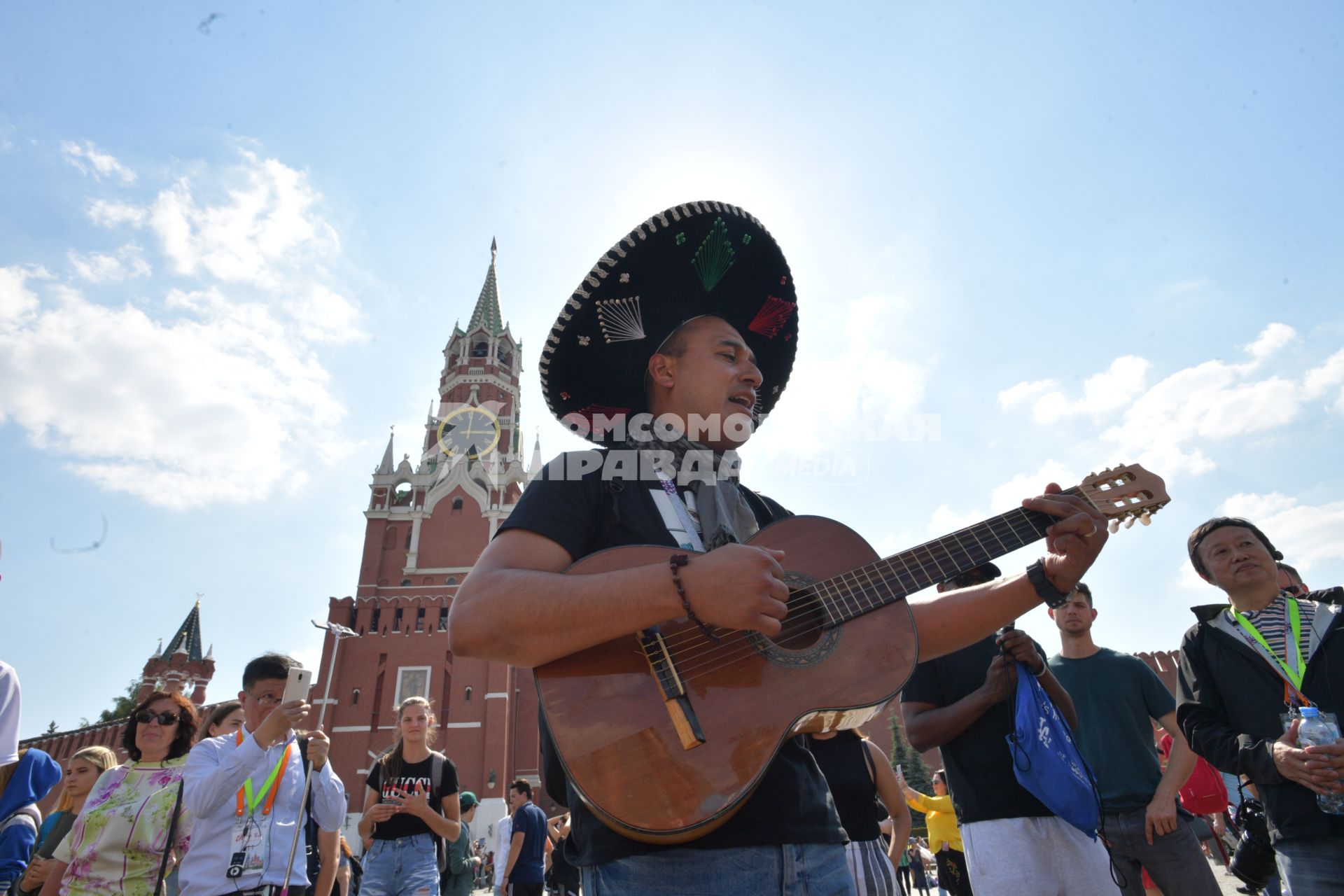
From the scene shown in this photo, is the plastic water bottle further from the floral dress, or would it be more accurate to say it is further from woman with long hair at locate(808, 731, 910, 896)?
the floral dress

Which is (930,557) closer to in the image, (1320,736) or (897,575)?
(897,575)

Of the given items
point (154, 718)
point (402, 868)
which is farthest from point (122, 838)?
point (402, 868)

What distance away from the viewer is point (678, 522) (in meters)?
2.00

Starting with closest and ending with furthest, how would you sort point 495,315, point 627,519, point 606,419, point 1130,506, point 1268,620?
point 627,519 → point 1130,506 → point 606,419 → point 1268,620 → point 495,315

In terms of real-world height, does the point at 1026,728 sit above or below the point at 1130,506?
below

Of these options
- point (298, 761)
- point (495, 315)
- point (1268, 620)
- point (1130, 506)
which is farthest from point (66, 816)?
point (495, 315)

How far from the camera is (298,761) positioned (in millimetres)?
4148

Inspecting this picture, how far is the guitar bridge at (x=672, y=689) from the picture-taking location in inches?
59.3

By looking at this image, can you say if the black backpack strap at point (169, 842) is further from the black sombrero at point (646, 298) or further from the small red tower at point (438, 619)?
the small red tower at point (438, 619)

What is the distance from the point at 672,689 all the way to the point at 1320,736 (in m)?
2.93

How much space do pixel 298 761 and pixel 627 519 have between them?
338 centimetres

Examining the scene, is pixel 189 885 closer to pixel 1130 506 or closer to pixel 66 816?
pixel 66 816

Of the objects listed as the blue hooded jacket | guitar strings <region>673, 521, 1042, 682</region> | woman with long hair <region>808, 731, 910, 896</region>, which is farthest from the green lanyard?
the blue hooded jacket

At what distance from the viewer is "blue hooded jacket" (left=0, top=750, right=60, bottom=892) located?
162 inches
